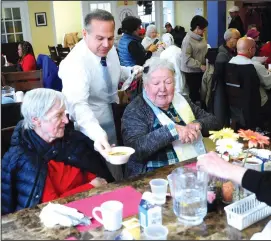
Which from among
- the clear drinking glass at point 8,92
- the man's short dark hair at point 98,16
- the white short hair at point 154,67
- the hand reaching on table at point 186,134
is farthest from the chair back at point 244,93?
the clear drinking glass at point 8,92

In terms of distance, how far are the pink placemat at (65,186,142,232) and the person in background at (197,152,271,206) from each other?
320 millimetres

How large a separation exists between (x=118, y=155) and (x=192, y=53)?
3469mm

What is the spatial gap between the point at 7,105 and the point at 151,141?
147cm

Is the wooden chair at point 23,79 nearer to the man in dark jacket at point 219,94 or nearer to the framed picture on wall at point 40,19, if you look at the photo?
the man in dark jacket at point 219,94

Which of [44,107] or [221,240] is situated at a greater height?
[44,107]

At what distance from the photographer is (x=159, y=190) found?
150 cm

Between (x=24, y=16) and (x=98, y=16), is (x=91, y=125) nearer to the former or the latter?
(x=98, y=16)

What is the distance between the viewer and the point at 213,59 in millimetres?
4473

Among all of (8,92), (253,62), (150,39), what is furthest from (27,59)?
(253,62)

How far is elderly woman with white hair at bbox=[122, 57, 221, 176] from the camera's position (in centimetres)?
193

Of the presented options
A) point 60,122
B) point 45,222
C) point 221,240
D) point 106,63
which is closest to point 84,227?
point 45,222

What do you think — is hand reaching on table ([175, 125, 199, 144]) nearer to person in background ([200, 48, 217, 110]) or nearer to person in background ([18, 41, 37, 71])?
person in background ([200, 48, 217, 110])

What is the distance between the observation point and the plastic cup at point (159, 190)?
4.82ft

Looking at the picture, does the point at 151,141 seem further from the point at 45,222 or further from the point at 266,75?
the point at 266,75
